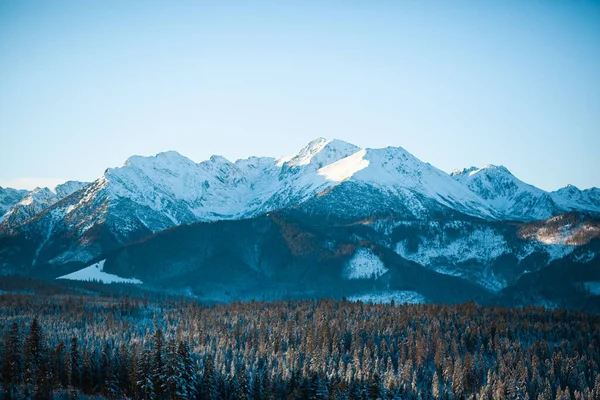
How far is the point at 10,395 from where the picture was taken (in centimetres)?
19925

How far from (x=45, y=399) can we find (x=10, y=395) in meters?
8.80

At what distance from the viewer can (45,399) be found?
654 feet
